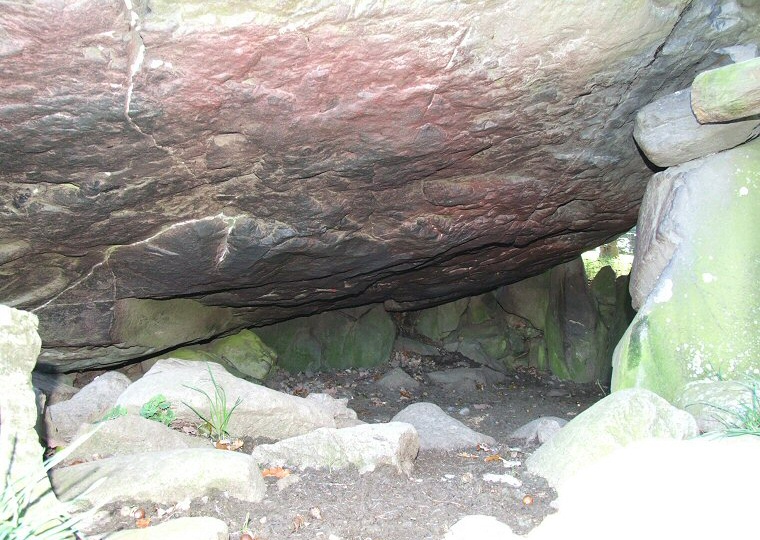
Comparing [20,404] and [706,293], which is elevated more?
[706,293]

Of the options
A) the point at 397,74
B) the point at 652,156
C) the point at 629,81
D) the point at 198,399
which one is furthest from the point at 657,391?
the point at 198,399

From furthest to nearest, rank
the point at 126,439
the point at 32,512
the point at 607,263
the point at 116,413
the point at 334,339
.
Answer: the point at 607,263 < the point at 334,339 < the point at 116,413 < the point at 126,439 < the point at 32,512

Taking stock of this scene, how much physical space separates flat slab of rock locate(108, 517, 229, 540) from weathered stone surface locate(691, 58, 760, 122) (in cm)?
377

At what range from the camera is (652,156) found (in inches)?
194

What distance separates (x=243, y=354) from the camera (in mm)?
7918

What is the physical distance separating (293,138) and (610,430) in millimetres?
2533

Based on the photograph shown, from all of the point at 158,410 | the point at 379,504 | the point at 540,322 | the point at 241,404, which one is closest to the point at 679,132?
the point at 379,504

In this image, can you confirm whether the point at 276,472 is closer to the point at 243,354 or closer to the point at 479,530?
the point at 479,530

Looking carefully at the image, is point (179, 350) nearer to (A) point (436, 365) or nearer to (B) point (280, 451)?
(A) point (436, 365)

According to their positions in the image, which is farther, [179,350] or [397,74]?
[179,350]

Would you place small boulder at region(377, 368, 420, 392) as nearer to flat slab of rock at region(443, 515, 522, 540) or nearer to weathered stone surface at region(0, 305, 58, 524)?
flat slab of rock at region(443, 515, 522, 540)

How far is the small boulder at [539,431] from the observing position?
4883mm

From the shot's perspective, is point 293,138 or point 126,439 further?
point 293,138

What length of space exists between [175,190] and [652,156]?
3.35 meters
